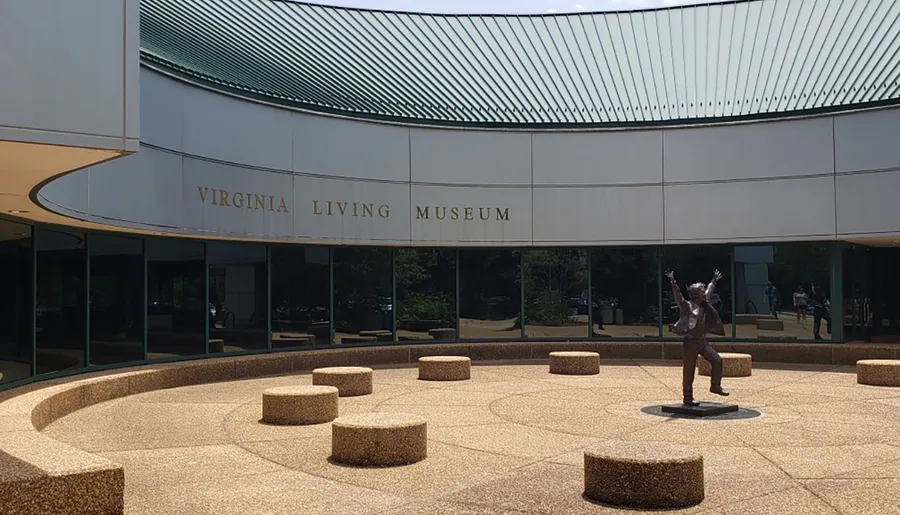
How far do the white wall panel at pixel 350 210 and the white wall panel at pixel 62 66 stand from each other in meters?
13.8

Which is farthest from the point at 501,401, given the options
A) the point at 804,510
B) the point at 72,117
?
the point at 72,117

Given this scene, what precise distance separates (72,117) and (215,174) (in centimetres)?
1222

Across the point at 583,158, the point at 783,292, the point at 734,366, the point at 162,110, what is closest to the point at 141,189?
the point at 162,110

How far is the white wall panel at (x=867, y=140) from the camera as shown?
21.6m

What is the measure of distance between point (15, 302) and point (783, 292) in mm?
18580

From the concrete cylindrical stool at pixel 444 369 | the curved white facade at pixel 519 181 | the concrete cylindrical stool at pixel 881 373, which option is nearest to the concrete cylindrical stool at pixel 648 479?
the concrete cylindrical stool at pixel 444 369

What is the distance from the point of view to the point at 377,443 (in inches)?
399

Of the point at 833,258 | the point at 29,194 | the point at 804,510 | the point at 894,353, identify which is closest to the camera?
the point at 804,510

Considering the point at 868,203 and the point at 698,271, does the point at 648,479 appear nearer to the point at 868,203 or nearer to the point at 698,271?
the point at 868,203

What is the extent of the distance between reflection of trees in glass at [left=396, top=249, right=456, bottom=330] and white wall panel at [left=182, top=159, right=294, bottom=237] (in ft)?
13.7

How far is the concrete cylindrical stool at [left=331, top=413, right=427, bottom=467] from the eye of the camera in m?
10.1

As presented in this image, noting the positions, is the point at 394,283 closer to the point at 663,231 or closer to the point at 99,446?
the point at 663,231

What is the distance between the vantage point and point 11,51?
7191 mm

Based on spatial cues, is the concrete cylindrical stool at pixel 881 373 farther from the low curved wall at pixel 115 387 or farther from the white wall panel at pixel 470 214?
the white wall panel at pixel 470 214
